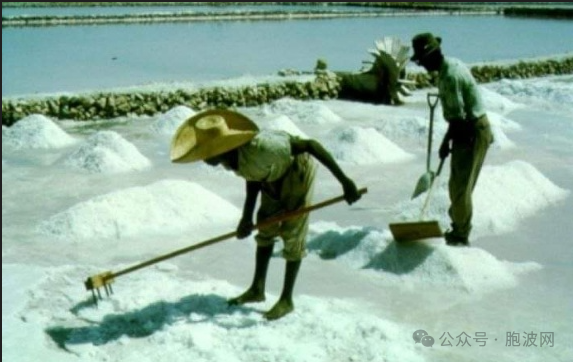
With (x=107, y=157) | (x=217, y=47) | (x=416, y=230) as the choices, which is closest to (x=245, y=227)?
(x=416, y=230)

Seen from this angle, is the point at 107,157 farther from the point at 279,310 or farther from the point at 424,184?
the point at 279,310

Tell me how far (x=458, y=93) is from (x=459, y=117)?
0.10 m

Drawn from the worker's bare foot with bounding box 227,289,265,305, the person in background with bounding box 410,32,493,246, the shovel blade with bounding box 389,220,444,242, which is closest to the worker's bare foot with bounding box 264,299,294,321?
the worker's bare foot with bounding box 227,289,265,305

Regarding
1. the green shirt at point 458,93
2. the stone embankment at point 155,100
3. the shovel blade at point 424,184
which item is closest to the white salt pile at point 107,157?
the stone embankment at point 155,100

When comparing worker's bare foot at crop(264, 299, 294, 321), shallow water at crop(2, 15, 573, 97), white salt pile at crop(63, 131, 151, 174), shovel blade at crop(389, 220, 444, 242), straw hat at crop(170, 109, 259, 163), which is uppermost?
straw hat at crop(170, 109, 259, 163)

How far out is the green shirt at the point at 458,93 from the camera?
2811 millimetres

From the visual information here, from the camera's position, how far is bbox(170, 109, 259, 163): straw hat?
206 cm

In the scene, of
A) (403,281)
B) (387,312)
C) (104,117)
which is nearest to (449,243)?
(403,281)

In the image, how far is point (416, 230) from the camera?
2.80 m

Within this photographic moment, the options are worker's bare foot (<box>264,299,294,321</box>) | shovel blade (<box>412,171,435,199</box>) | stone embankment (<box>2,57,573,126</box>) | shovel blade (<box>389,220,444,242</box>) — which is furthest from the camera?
stone embankment (<box>2,57,573,126</box>)

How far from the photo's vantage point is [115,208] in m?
3.42

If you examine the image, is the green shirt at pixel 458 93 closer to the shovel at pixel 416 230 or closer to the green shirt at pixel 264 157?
the shovel at pixel 416 230

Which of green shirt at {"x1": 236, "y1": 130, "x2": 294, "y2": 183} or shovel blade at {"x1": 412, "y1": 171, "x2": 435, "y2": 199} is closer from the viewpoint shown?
green shirt at {"x1": 236, "y1": 130, "x2": 294, "y2": 183}

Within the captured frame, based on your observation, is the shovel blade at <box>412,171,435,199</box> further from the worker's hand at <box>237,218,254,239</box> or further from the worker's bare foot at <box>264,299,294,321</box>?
the worker's hand at <box>237,218,254,239</box>
